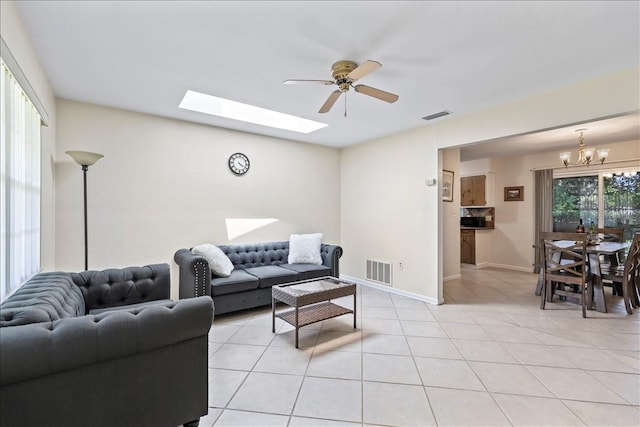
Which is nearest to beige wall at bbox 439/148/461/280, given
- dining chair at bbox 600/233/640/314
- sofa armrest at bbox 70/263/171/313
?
dining chair at bbox 600/233/640/314

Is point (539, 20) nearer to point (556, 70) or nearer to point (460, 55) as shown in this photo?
point (460, 55)

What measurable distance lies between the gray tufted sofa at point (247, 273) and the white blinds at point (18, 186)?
135 cm

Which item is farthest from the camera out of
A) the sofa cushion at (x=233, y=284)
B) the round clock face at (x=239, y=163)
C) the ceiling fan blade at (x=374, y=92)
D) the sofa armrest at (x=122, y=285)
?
the round clock face at (x=239, y=163)

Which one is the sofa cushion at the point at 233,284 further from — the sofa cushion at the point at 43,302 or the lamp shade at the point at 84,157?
the lamp shade at the point at 84,157

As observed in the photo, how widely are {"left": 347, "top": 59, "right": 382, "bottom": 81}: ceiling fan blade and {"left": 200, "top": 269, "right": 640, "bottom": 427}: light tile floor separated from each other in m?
2.34

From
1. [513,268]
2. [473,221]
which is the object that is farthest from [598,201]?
[473,221]

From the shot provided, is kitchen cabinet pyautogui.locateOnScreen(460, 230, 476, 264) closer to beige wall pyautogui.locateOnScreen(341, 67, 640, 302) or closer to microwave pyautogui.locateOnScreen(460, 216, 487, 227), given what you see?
microwave pyautogui.locateOnScreen(460, 216, 487, 227)

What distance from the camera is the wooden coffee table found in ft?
9.40

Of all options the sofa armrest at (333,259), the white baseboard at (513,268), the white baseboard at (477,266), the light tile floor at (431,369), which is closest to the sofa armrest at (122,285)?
the light tile floor at (431,369)

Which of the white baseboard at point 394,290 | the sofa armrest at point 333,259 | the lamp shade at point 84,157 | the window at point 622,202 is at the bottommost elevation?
the white baseboard at point 394,290

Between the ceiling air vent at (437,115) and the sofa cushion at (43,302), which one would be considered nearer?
the sofa cushion at (43,302)

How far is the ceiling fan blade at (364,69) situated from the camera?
2.05 m

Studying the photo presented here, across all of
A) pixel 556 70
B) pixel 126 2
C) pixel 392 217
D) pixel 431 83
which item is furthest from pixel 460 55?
pixel 392 217

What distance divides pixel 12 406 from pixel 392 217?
4432 millimetres
